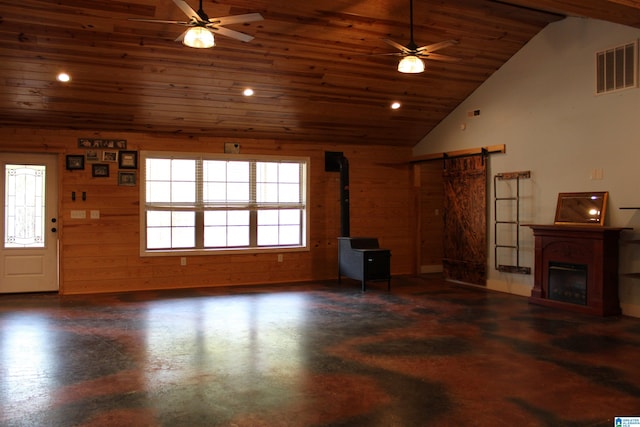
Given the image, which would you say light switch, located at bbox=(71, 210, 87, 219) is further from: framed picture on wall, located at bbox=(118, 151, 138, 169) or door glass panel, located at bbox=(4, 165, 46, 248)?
framed picture on wall, located at bbox=(118, 151, 138, 169)

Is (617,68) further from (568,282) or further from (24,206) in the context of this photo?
(24,206)

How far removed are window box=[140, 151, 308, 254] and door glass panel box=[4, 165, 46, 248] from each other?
4.69 feet

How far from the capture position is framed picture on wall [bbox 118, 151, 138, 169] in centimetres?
764

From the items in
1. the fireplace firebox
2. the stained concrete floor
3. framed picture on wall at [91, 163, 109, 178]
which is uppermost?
framed picture on wall at [91, 163, 109, 178]

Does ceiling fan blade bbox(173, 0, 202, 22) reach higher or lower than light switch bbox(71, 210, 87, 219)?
higher

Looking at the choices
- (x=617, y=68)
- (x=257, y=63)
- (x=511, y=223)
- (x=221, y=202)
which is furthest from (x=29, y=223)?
(x=617, y=68)

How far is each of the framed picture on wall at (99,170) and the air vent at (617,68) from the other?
22.3ft

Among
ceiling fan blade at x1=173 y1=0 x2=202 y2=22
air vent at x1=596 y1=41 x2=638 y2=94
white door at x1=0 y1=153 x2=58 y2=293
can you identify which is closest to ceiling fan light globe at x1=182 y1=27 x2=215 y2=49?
ceiling fan blade at x1=173 y1=0 x2=202 y2=22

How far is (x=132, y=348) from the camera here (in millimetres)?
4648

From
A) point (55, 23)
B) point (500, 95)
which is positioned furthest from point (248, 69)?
point (500, 95)

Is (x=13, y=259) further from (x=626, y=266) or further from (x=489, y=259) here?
(x=626, y=266)

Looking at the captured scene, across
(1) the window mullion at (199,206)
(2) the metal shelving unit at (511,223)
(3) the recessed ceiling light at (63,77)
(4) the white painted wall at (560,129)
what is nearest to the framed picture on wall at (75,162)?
(3) the recessed ceiling light at (63,77)

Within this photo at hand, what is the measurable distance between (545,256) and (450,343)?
2.52 m

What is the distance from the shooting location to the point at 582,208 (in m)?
6.37
